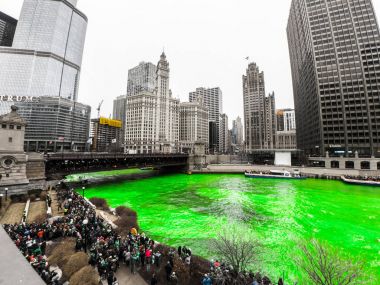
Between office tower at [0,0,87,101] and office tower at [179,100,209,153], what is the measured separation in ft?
370

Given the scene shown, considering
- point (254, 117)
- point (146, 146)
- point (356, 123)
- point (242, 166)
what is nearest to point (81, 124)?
point (146, 146)

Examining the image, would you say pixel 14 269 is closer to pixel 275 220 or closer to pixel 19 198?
pixel 275 220

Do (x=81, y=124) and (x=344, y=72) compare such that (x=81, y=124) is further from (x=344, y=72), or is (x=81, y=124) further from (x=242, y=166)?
(x=344, y=72)

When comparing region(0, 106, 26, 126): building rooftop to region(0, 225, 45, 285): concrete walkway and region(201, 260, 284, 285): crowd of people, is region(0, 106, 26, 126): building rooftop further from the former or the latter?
region(201, 260, 284, 285): crowd of people

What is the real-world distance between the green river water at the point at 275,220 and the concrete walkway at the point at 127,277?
7.54 m

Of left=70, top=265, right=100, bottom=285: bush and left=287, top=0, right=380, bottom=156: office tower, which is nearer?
left=70, top=265, right=100, bottom=285: bush

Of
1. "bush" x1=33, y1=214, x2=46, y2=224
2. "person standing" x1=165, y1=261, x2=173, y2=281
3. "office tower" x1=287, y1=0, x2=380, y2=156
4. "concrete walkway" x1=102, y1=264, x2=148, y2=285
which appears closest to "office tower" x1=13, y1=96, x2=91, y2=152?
"bush" x1=33, y1=214, x2=46, y2=224

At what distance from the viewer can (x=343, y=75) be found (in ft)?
301

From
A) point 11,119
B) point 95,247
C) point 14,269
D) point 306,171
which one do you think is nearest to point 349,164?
point 306,171

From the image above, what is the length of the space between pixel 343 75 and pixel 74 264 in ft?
407

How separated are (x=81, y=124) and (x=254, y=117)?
174142 mm

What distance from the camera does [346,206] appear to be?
33.8 m

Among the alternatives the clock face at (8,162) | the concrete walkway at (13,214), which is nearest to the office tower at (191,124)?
the clock face at (8,162)

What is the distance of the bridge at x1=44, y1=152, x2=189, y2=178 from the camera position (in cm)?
4321
